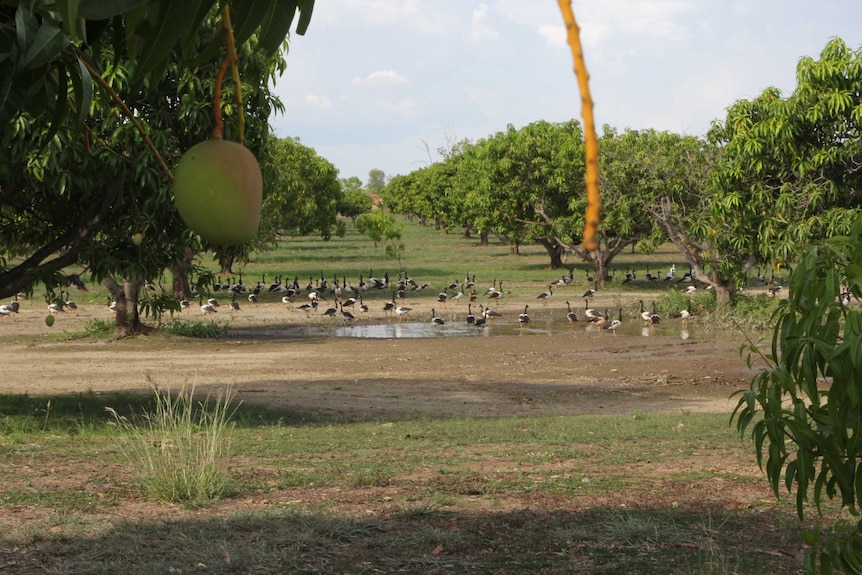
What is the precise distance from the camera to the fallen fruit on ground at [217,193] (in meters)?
1.03

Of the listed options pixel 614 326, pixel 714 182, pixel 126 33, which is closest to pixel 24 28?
pixel 126 33

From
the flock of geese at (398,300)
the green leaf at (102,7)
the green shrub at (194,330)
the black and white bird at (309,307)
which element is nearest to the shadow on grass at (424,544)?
the green leaf at (102,7)

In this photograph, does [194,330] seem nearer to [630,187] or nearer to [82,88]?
[630,187]

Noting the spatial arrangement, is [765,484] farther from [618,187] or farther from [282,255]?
[282,255]

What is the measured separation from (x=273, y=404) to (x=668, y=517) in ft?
23.1

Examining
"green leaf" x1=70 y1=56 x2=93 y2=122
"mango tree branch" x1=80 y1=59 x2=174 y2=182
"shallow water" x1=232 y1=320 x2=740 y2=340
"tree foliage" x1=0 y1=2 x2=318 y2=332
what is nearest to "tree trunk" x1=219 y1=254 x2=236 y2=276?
"tree foliage" x1=0 y1=2 x2=318 y2=332

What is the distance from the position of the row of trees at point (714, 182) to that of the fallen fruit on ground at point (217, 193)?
38 cm

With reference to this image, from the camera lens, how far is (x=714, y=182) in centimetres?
1588

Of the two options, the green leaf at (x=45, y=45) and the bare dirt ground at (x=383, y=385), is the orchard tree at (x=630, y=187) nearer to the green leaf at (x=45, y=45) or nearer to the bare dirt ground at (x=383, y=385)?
the bare dirt ground at (x=383, y=385)

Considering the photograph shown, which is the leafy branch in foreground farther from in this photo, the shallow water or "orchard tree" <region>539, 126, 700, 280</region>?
"orchard tree" <region>539, 126, 700, 280</region>

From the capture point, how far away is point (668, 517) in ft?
19.1

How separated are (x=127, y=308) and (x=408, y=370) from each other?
637 centimetres

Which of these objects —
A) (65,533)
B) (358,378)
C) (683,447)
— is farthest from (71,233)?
(358,378)

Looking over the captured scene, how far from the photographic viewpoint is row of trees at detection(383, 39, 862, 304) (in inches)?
536
